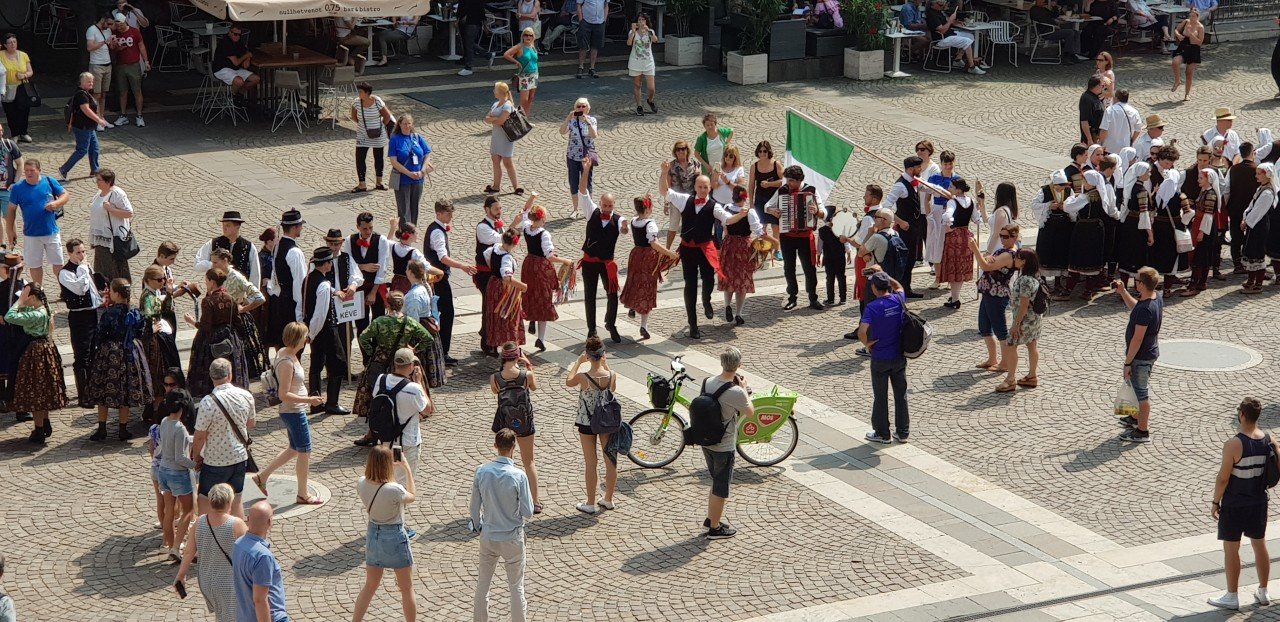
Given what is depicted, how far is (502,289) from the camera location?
603 inches

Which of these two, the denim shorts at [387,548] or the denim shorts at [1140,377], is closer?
the denim shorts at [387,548]

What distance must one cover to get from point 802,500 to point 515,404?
7.94 ft

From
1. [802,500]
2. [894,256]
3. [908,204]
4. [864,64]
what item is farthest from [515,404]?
[864,64]

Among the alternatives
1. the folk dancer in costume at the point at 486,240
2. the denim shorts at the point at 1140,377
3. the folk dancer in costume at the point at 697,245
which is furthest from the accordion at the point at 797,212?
the denim shorts at the point at 1140,377

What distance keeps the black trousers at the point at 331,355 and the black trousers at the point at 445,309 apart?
1.40 m

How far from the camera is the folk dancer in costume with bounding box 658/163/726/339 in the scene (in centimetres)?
1628

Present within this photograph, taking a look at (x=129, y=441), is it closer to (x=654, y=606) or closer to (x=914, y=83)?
(x=654, y=606)

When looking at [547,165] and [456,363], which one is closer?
[456,363]

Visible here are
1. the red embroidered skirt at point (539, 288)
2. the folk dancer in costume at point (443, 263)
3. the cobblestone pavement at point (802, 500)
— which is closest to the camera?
the cobblestone pavement at point (802, 500)

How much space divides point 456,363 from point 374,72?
1414 cm

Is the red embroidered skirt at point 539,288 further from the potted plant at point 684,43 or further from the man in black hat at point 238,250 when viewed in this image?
the potted plant at point 684,43

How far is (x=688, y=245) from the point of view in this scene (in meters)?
16.5

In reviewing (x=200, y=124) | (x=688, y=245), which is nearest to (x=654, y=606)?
(x=688, y=245)

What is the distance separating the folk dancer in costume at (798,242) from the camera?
17.3 metres
